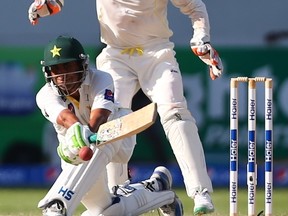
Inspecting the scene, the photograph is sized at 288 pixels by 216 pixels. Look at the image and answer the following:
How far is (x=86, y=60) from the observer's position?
530 centimetres

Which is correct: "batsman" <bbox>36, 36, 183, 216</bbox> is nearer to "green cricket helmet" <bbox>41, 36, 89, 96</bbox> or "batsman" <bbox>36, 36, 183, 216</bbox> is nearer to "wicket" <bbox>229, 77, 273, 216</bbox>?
"green cricket helmet" <bbox>41, 36, 89, 96</bbox>

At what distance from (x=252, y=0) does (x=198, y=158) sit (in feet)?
19.4

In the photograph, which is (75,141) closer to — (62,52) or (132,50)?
(62,52)

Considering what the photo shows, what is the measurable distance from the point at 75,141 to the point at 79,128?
56mm

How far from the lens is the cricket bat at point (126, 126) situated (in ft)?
15.8

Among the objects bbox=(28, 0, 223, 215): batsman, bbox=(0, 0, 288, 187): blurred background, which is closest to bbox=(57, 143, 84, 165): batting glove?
bbox=(28, 0, 223, 215): batsman

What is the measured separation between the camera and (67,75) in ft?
17.2

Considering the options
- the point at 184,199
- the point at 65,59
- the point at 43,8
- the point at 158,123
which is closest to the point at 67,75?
the point at 65,59

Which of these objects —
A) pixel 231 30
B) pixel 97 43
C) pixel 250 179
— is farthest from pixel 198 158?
pixel 231 30

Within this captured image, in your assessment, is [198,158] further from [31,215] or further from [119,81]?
[31,215]

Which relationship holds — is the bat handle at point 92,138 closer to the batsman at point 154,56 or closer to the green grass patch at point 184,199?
the batsman at point 154,56

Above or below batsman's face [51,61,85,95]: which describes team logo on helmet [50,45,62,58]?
above

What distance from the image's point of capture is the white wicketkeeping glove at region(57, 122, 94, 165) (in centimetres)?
495

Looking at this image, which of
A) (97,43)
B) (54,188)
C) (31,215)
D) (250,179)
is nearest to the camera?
(54,188)
